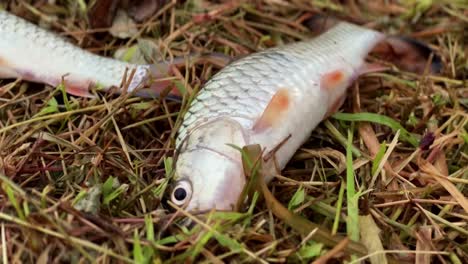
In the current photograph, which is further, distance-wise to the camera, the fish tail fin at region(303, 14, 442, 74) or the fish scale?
the fish tail fin at region(303, 14, 442, 74)

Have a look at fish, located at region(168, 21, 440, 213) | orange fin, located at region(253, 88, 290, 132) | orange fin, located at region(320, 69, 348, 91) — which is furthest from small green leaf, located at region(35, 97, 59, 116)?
orange fin, located at region(320, 69, 348, 91)

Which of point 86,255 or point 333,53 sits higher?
point 333,53

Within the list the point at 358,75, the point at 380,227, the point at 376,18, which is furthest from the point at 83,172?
the point at 376,18

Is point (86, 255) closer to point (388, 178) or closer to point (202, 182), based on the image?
point (202, 182)

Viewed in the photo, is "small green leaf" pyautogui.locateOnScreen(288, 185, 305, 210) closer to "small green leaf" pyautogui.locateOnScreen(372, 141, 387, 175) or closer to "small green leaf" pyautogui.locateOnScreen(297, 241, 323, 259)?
"small green leaf" pyautogui.locateOnScreen(297, 241, 323, 259)

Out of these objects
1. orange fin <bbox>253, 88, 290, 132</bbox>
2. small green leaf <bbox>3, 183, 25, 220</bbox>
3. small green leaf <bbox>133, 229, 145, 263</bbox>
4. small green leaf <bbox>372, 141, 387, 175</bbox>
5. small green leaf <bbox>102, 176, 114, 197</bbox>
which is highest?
orange fin <bbox>253, 88, 290, 132</bbox>

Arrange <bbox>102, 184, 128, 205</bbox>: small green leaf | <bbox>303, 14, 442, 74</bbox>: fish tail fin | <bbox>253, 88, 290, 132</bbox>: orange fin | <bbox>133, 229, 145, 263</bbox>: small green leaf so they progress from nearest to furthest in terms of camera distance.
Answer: <bbox>133, 229, 145, 263</bbox>: small green leaf → <bbox>102, 184, 128, 205</bbox>: small green leaf → <bbox>253, 88, 290, 132</bbox>: orange fin → <bbox>303, 14, 442, 74</bbox>: fish tail fin
